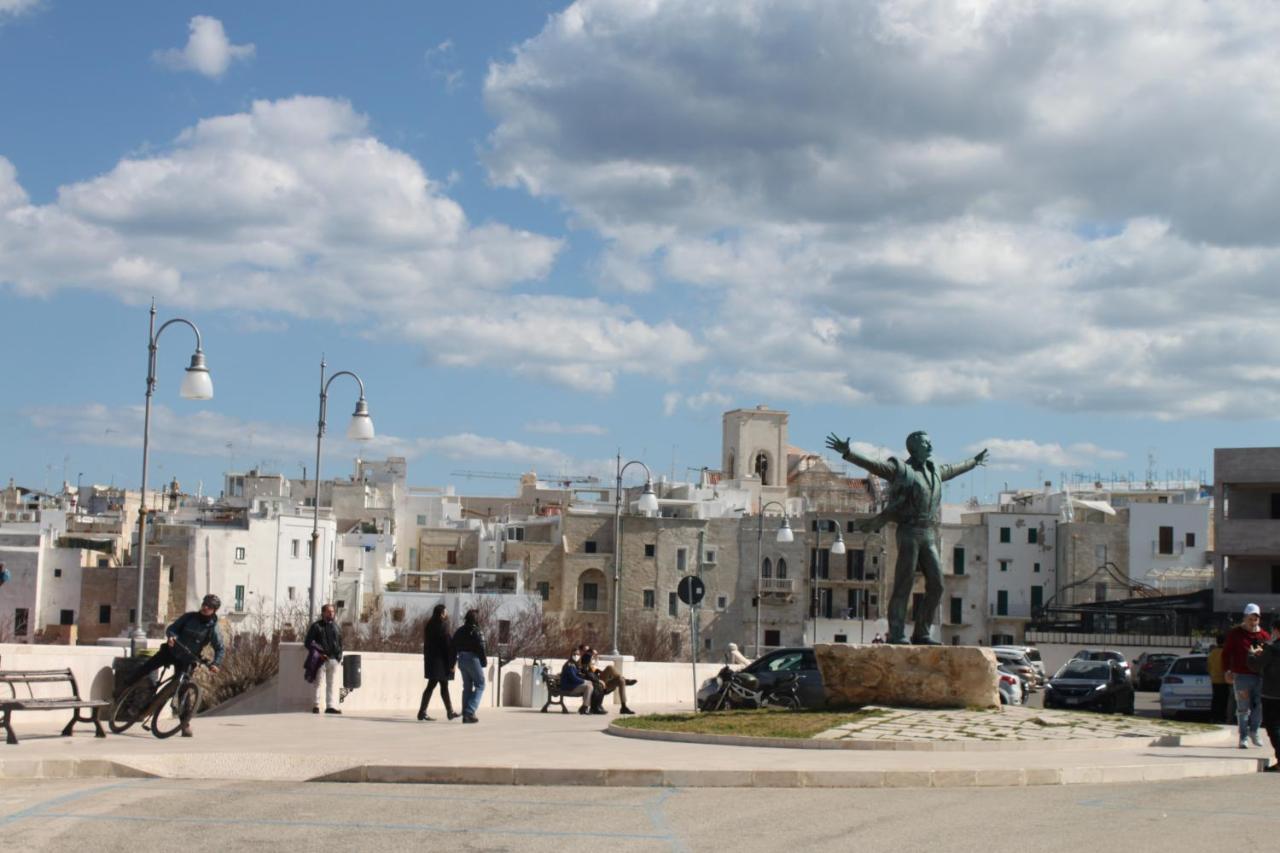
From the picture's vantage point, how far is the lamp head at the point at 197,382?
24141 mm

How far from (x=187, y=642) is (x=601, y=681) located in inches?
436

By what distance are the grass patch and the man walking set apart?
3945 millimetres

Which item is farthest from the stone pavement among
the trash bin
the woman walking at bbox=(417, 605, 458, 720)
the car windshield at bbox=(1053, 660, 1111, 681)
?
the car windshield at bbox=(1053, 660, 1111, 681)

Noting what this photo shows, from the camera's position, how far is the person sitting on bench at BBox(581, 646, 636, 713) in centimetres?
2611

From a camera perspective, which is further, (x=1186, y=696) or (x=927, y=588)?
(x=1186, y=696)

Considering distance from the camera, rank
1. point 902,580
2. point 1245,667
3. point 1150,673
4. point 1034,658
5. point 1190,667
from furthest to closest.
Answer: point 1034,658 → point 1150,673 → point 1190,667 → point 902,580 → point 1245,667

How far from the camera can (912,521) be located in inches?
879

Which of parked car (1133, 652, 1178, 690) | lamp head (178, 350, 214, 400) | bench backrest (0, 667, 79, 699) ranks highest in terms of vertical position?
lamp head (178, 350, 214, 400)

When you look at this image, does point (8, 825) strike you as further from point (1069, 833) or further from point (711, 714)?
point (711, 714)

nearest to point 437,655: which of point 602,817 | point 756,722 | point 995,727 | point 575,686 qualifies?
point 756,722

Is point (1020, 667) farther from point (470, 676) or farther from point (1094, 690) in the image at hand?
point (470, 676)

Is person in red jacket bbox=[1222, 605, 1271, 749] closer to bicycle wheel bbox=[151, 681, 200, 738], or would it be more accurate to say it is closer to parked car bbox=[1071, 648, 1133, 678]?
bicycle wheel bbox=[151, 681, 200, 738]

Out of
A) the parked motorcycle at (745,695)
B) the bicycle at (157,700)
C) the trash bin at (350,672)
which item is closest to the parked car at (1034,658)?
the parked motorcycle at (745,695)

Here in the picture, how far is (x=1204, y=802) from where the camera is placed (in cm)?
1358
